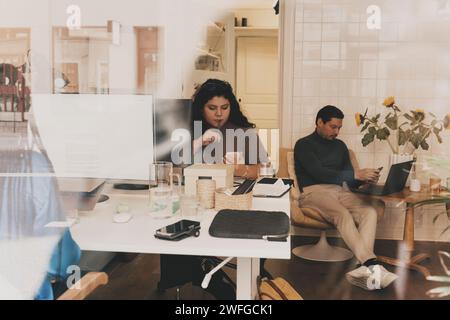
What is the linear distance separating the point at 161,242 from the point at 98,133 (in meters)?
0.58

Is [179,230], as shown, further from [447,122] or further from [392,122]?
[447,122]

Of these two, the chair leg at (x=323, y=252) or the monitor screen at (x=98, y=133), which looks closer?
the monitor screen at (x=98, y=133)

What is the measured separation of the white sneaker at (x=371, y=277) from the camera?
10.1ft

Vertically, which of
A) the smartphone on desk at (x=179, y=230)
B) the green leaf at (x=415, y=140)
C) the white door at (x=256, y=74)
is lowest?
the smartphone on desk at (x=179, y=230)

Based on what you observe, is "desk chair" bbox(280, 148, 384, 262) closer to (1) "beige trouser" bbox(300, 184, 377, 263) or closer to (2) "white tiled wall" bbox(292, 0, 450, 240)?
(1) "beige trouser" bbox(300, 184, 377, 263)

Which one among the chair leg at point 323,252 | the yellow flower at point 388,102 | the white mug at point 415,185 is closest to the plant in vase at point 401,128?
the yellow flower at point 388,102

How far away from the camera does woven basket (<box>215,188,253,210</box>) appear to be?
1.94 m

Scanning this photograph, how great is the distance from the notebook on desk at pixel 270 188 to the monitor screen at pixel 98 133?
1.69 ft

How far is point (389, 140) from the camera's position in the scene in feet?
12.5

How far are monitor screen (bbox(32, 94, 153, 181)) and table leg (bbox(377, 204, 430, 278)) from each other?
82.4 inches

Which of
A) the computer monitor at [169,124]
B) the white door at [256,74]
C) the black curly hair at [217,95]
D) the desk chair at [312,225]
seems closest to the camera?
the computer monitor at [169,124]

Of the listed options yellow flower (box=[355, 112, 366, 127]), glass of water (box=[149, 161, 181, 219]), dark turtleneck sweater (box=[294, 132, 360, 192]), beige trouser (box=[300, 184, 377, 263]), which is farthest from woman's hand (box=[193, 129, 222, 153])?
yellow flower (box=[355, 112, 366, 127])

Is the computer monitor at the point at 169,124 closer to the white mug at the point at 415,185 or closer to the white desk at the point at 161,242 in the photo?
the white desk at the point at 161,242

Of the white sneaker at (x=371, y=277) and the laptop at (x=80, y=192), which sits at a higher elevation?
the laptop at (x=80, y=192)
